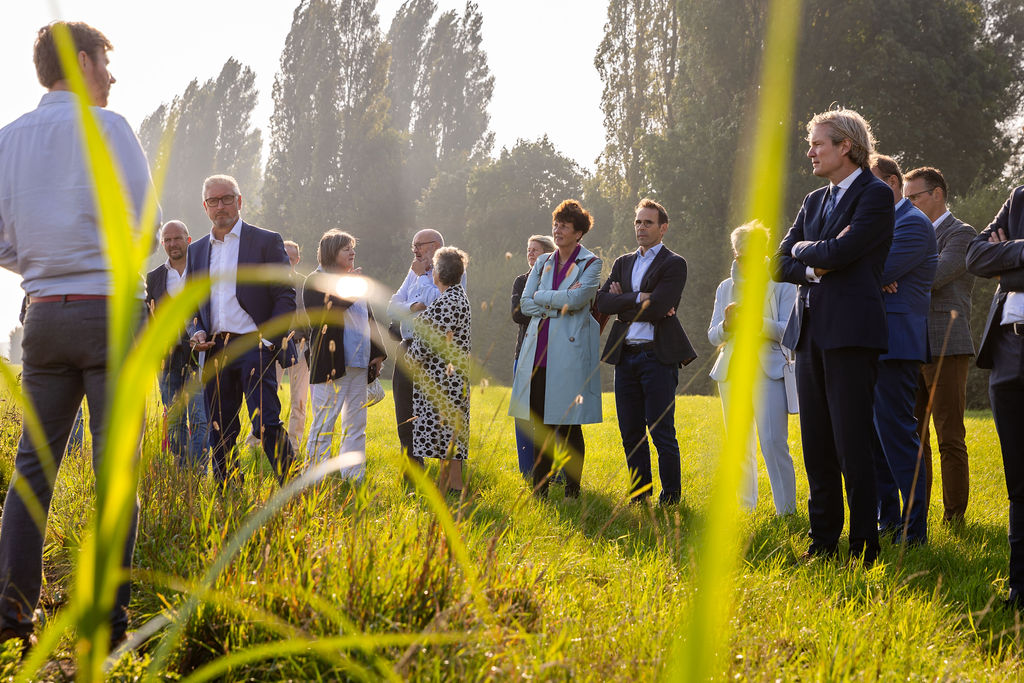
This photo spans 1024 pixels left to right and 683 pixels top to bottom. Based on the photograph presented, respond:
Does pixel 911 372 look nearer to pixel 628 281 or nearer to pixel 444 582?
pixel 628 281

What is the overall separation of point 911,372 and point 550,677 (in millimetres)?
3652

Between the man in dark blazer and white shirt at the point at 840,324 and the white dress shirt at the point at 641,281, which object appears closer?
the man in dark blazer and white shirt at the point at 840,324

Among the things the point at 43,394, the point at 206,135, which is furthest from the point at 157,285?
the point at 206,135

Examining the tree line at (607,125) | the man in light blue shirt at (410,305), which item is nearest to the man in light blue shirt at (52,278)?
the tree line at (607,125)

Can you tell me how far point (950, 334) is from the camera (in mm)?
5461

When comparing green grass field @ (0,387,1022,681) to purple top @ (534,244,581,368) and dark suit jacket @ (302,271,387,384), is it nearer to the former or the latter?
dark suit jacket @ (302,271,387,384)

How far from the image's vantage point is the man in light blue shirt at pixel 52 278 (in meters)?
2.60

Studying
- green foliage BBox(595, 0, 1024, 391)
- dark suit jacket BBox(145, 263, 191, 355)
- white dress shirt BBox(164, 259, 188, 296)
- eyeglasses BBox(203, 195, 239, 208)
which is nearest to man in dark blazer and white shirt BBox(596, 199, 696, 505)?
eyeglasses BBox(203, 195, 239, 208)

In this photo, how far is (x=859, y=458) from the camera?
403 centimetres

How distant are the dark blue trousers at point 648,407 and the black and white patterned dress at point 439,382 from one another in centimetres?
121

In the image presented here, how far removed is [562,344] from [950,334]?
2650 millimetres

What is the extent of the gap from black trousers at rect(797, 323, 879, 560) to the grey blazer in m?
1.73

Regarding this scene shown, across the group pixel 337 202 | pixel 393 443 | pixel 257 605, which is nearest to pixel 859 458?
pixel 257 605

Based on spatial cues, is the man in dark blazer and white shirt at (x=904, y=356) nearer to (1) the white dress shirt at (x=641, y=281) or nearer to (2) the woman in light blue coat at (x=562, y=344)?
(1) the white dress shirt at (x=641, y=281)
